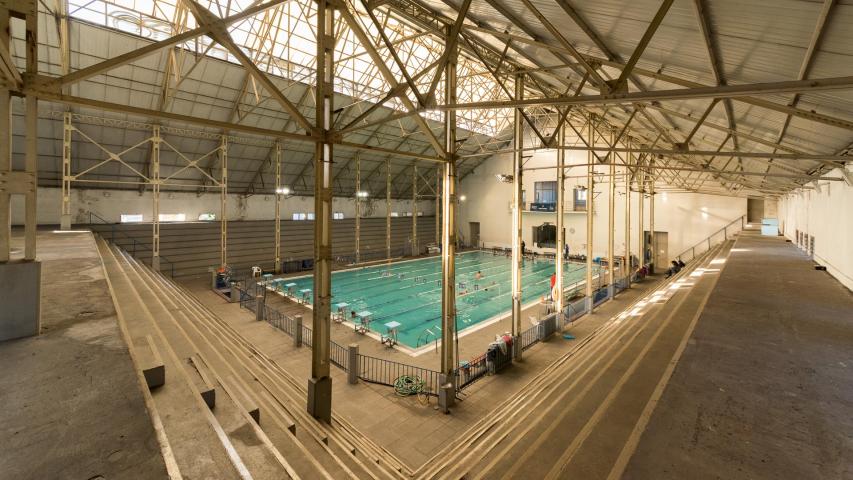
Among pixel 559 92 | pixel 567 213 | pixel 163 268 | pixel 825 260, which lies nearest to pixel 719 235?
pixel 567 213

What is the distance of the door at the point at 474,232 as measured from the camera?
4412cm

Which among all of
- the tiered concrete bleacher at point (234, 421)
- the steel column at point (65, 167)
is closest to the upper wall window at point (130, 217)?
the steel column at point (65, 167)

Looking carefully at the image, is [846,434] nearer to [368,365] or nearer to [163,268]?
[368,365]

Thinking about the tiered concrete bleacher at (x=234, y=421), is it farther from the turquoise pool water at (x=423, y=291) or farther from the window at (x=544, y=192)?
the window at (x=544, y=192)

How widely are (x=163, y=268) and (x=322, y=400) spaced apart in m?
22.8

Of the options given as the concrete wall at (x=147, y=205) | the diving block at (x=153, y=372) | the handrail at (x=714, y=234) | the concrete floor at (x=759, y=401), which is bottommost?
the concrete floor at (x=759, y=401)

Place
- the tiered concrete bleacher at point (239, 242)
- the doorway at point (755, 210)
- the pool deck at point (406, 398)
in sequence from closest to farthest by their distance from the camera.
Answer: the pool deck at point (406, 398), the tiered concrete bleacher at point (239, 242), the doorway at point (755, 210)

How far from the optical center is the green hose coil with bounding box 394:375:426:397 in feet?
33.2

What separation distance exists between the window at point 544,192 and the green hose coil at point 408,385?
3153cm

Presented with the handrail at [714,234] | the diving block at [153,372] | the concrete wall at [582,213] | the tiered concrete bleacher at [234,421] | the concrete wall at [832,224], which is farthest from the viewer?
the concrete wall at [582,213]

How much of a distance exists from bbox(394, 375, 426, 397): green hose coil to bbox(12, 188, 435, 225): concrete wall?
2376 centimetres

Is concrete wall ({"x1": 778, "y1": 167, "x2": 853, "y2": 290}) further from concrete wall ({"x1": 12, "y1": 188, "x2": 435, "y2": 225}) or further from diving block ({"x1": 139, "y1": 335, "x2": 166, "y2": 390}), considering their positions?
concrete wall ({"x1": 12, "y1": 188, "x2": 435, "y2": 225})

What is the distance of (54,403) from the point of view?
3090 mm

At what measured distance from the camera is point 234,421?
3.95 m
